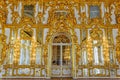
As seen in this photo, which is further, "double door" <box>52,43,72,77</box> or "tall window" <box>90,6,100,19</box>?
"tall window" <box>90,6,100,19</box>

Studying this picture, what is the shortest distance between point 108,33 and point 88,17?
1.78m

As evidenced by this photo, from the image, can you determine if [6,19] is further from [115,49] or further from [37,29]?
[115,49]

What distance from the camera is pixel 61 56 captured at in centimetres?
1485

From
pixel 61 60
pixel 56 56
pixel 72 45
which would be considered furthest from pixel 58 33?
pixel 61 60

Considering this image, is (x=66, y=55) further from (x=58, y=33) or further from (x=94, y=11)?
(x=94, y=11)

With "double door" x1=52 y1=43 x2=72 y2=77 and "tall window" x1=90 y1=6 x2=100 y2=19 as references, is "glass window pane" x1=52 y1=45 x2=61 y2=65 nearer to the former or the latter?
"double door" x1=52 y1=43 x2=72 y2=77

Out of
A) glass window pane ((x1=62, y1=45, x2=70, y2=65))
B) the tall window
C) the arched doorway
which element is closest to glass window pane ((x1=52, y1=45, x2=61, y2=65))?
the arched doorway

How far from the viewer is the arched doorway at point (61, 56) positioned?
47.6ft

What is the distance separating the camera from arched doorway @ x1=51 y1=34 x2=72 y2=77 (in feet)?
47.6

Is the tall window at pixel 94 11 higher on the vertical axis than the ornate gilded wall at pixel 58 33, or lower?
higher

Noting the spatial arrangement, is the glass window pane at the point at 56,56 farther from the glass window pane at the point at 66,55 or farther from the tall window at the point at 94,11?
the tall window at the point at 94,11

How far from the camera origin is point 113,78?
14250mm

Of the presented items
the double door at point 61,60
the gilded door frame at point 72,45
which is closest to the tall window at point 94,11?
the gilded door frame at point 72,45

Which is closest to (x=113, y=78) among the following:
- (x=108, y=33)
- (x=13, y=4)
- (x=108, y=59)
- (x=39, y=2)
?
(x=108, y=59)
